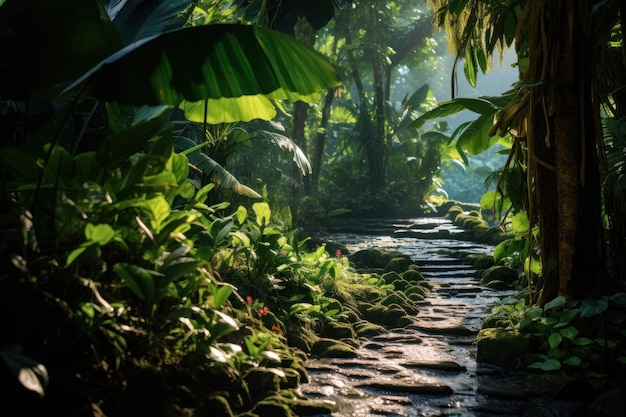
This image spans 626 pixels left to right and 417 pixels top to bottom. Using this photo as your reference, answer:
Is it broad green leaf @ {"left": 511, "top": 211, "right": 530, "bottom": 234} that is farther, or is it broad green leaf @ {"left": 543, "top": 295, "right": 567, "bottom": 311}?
broad green leaf @ {"left": 511, "top": 211, "right": 530, "bottom": 234}

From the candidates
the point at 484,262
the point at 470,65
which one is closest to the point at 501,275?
the point at 484,262

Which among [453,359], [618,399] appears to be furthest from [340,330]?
[618,399]

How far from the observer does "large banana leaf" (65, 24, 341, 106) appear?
280 centimetres

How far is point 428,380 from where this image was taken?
4008mm

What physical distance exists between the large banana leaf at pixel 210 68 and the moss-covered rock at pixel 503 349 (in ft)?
8.47

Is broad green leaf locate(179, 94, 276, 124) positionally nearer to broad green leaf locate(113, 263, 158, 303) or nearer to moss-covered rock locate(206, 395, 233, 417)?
broad green leaf locate(113, 263, 158, 303)

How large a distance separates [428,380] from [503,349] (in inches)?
30.9

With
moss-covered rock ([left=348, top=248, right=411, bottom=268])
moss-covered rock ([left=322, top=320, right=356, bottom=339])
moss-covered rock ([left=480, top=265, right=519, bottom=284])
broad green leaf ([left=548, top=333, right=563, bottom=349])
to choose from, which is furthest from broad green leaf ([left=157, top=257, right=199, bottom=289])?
moss-covered rock ([left=348, top=248, right=411, bottom=268])

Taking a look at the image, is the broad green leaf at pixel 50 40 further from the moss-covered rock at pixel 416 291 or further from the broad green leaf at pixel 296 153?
the broad green leaf at pixel 296 153

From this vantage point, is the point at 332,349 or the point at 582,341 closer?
the point at 582,341

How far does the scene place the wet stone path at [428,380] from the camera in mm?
3498

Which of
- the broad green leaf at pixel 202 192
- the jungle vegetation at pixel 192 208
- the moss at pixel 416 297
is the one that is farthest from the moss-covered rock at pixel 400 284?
the broad green leaf at pixel 202 192

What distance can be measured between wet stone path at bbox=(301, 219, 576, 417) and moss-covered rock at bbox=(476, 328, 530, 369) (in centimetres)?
12

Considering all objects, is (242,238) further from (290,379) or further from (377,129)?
(377,129)
